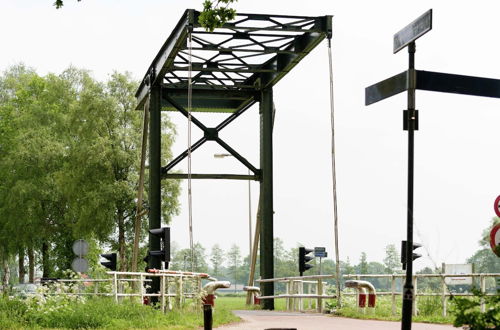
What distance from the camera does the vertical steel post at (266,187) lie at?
94.8 feet

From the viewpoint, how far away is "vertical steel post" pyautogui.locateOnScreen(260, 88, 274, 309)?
28.9m

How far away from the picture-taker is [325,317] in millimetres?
21484

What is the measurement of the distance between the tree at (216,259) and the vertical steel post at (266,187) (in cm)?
10797

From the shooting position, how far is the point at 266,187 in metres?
29.3

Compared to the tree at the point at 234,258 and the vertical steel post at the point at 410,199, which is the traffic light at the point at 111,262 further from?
the tree at the point at 234,258

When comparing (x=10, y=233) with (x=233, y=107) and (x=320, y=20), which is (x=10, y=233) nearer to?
(x=233, y=107)

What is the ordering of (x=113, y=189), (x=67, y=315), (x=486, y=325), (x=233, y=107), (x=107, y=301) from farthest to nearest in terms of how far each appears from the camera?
(x=113, y=189)
(x=233, y=107)
(x=107, y=301)
(x=67, y=315)
(x=486, y=325)

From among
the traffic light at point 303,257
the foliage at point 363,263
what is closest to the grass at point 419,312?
the traffic light at point 303,257

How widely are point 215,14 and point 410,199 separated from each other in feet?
12.4

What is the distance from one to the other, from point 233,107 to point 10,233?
30.4m

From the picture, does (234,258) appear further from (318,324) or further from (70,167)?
(318,324)

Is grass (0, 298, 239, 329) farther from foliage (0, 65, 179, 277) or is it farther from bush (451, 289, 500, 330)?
foliage (0, 65, 179, 277)

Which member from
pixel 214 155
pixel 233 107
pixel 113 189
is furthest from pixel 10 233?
pixel 233 107

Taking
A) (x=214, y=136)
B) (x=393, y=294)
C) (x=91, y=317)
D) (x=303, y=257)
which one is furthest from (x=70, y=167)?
(x=91, y=317)
